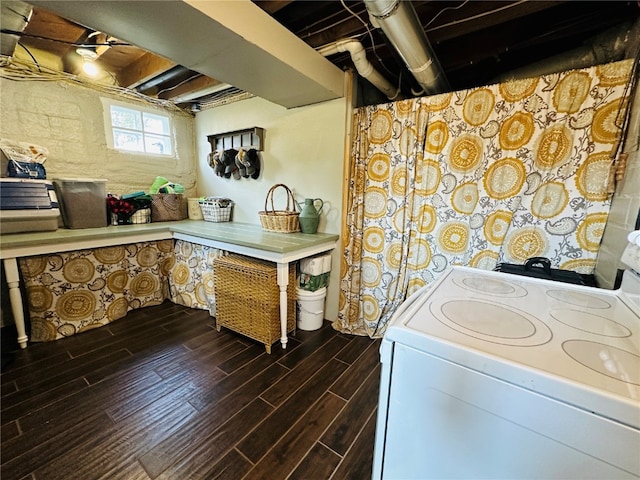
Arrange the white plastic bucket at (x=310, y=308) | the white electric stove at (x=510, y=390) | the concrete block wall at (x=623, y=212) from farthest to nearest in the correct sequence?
the white plastic bucket at (x=310, y=308), the concrete block wall at (x=623, y=212), the white electric stove at (x=510, y=390)

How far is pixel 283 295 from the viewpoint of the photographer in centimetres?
179

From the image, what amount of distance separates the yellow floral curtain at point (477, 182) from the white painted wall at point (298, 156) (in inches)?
5.1

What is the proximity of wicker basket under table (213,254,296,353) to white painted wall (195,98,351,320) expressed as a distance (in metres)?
0.56

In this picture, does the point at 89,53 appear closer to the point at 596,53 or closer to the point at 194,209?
the point at 194,209

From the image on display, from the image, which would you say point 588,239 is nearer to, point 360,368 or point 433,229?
point 433,229

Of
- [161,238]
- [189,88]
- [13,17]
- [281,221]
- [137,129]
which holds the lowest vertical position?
[161,238]

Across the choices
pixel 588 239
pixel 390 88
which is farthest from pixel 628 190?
pixel 390 88

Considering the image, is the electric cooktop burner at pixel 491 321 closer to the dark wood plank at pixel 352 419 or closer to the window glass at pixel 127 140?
the dark wood plank at pixel 352 419

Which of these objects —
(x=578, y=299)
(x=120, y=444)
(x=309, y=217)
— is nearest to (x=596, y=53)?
(x=578, y=299)

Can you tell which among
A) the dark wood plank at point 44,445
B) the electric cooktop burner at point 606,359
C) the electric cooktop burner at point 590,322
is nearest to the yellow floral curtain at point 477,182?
the electric cooktop burner at point 590,322

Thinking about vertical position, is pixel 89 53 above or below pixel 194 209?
above

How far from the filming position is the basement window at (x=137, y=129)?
2501 millimetres

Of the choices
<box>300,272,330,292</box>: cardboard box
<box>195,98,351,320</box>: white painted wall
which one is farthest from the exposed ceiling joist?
<box>300,272,330,292</box>: cardboard box

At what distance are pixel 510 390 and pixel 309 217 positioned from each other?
68.4 inches
